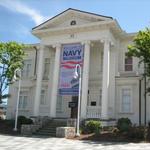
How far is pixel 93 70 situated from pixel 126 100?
4526 millimetres

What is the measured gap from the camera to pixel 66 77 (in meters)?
29.2

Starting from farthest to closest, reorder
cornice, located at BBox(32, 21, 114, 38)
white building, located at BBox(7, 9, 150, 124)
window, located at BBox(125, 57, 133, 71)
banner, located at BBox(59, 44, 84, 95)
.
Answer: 1. window, located at BBox(125, 57, 133, 71)
2. banner, located at BBox(59, 44, 84, 95)
3. cornice, located at BBox(32, 21, 114, 38)
4. white building, located at BBox(7, 9, 150, 124)

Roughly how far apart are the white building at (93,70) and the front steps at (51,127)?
1651 mm

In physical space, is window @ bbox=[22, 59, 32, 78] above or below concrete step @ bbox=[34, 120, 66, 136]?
above

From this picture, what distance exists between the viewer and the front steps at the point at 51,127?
24.9 m

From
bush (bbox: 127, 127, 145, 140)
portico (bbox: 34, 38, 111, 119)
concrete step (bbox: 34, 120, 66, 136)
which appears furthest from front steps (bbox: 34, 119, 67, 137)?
bush (bbox: 127, 127, 145, 140)

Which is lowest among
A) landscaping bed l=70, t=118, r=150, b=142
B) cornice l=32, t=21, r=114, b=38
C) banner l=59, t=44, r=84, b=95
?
landscaping bed l=70, t=118, r=150, b=142

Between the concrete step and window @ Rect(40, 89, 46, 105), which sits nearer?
the concrete step

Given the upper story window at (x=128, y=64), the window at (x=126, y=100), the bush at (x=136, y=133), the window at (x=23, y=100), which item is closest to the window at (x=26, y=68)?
the window at (x=23, y=100)

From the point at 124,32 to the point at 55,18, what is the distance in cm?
701

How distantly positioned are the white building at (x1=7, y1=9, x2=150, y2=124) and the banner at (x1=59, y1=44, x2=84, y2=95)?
1.42ft

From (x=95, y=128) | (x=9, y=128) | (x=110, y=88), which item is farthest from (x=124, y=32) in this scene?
(x=9, y=128)

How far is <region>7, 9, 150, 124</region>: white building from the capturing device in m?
28.1

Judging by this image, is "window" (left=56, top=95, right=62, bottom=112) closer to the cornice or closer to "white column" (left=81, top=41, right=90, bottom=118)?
"white column" (left=81, top=41, right=90, bottom=118)
